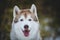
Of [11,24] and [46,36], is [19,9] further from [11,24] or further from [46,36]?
[46,36]

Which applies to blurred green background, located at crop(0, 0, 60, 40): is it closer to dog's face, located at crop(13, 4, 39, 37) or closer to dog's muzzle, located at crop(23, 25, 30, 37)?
dog's face, located at crop(13, 4, 39, 37)

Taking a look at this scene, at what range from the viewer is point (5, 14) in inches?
106

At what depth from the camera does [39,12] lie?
2678 millimetres

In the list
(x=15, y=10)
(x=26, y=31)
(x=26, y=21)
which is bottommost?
(x=26, y=31)

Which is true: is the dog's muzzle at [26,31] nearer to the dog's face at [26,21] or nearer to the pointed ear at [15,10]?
the dog's face at [26,21]

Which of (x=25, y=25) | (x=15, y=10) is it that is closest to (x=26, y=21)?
(x=25, y=25)

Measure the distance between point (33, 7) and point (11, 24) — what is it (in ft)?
0.96

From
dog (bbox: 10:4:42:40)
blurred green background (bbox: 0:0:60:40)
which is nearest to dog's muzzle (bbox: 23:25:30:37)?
dog (bbox: 10:4:42:40)

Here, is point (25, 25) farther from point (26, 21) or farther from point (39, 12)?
point (39, 12)

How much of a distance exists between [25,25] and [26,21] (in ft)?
0.14

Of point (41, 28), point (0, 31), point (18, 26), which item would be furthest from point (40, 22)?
point (0, 31)

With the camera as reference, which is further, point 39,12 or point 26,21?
point 39,12

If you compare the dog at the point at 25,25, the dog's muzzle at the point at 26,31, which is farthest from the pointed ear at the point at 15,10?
the dog's muzzle at the point at 26,31

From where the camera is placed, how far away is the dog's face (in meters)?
2.56
